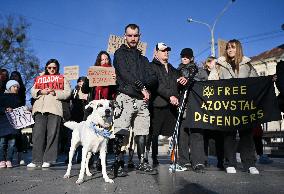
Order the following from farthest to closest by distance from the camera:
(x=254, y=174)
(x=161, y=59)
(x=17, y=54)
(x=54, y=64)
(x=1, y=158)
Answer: (x=17, y=54)
(x=1, y=158)
(x=54, y=64)
(x=161, y=59)
(x=254, y=174)

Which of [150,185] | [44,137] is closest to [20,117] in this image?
[44,137]

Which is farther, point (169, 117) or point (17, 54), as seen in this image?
point (17, 54)

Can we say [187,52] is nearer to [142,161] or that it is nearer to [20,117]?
[142,161]

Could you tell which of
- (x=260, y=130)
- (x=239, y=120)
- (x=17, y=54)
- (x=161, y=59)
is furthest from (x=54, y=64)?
(x=17, y=54)

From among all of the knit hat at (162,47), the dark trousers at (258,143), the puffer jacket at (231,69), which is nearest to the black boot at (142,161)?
the knit hat at (162,47)

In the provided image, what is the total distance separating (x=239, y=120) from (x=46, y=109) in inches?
Result: 151

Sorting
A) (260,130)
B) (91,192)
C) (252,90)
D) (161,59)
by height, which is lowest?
(91,192)

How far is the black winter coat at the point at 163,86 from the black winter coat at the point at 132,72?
640mm

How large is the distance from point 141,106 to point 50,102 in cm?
241

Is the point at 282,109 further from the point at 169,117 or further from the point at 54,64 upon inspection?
the point at 54,64

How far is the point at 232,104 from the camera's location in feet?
21.0

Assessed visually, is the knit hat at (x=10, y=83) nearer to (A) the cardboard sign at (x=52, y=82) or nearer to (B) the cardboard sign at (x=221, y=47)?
(A) the cardboard sign at (x=52, y=82)

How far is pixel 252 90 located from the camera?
6.30 meters

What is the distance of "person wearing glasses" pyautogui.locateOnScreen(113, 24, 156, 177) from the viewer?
5.72 m
